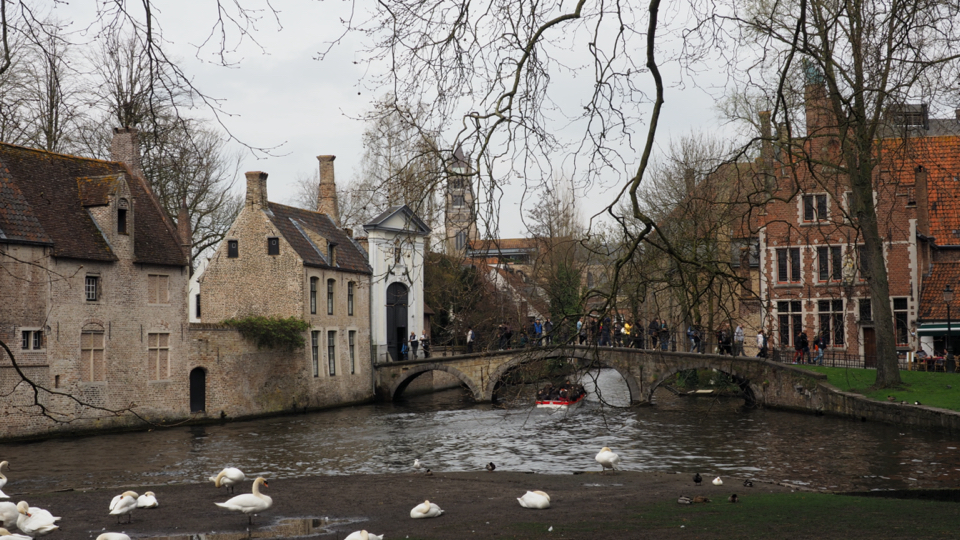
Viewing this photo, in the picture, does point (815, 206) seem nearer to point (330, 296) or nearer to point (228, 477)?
point (228, 477)

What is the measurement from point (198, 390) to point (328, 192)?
603 inches

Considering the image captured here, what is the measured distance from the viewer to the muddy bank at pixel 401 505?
11234 millimetres

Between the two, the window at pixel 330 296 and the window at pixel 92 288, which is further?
the window at pixel 330 296

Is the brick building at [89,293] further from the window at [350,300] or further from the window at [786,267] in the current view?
the window at [786,267]

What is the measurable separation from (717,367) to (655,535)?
22487 millimetres

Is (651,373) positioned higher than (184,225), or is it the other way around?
(184,225)

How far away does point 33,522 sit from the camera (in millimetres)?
10930

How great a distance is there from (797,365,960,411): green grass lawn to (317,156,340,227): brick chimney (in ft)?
79.7

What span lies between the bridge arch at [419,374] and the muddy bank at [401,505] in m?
21.1

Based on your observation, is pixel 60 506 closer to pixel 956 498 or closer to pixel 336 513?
pixel 336 513

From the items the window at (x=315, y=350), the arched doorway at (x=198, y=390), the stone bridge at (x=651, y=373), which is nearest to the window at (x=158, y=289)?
the arched doorway at (x=198, y=390)

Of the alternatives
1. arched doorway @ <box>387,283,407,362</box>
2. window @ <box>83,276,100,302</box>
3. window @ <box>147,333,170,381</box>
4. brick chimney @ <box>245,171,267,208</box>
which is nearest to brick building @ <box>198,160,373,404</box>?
brick chimney @ <box>245,171,267,208</box>

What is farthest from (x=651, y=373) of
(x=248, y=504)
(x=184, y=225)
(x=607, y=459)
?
(x=248, y=504)

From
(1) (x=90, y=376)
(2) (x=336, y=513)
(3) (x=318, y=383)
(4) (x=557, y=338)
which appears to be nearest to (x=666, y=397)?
(3) (x=318, y=383)
